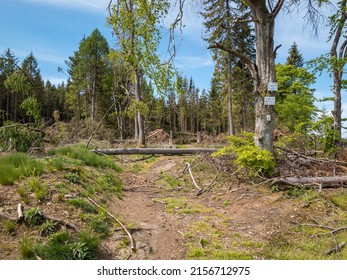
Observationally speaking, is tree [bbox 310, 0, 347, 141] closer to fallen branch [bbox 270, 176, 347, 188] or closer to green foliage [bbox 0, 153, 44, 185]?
fallen branch [bbox 270, 176, 347, 188]

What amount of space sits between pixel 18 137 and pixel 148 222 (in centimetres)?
520

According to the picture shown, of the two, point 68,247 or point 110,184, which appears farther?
point 110,184

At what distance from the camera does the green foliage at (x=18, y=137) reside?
7.44 meters

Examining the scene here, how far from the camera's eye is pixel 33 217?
375cm

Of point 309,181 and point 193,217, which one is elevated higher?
point 309,181

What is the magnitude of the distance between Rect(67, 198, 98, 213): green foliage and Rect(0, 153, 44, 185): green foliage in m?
1.01

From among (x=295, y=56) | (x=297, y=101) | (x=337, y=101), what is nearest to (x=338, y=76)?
(x=337, y=101)

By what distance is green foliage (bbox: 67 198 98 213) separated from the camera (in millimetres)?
4469

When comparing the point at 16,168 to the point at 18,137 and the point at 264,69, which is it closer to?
the point at 18,137

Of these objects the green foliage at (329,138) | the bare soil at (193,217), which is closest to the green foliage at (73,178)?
the bare soil at (193,217)

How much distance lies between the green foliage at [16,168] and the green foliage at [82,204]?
3.31 feet

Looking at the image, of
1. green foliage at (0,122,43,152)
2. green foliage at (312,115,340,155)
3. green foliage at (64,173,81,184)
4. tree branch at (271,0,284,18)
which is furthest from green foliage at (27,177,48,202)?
green foliage at (312,115,340,155)

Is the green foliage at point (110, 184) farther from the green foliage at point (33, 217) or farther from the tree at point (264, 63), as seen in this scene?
the tree at point (264, 63)

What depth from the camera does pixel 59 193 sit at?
4586 millimetres
